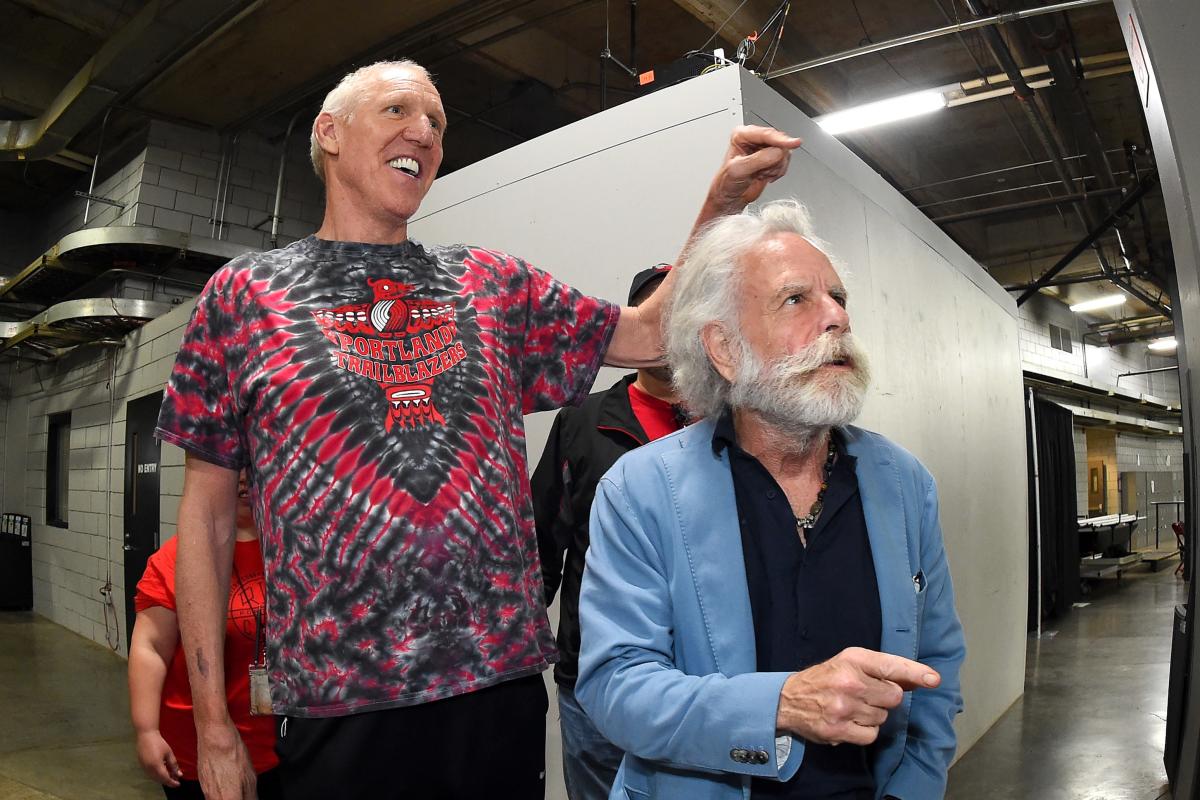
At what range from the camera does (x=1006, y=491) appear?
5188 millimetres

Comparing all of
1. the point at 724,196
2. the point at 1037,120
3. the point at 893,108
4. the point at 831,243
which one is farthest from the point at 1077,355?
the point at 724,196

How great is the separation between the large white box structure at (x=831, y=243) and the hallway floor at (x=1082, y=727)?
0.79ft

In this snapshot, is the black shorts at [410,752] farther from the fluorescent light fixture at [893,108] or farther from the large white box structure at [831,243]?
the fluorescent light fixture at [893,108]

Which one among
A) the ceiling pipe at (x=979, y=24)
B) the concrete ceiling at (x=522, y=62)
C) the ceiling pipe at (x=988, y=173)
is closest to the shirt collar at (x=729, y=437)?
the concrete ceiling at (x=522, y=62)

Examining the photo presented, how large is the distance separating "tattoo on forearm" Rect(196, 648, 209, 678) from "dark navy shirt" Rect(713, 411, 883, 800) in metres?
0.74

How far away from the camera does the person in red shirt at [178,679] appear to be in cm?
165

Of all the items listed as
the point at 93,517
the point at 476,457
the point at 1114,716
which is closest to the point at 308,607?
the point at 476,457

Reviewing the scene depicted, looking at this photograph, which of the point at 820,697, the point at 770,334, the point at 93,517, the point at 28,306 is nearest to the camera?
the point at 820,697

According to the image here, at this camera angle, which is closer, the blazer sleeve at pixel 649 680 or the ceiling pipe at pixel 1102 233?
the blazer sleeve at pixel 649 680

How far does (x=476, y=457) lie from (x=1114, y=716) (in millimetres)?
5759

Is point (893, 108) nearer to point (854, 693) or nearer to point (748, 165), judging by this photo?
point (748, 165)

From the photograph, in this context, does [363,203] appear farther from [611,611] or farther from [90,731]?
[90,731]

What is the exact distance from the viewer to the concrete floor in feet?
13.2

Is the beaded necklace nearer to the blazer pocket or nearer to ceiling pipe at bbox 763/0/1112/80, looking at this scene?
the blazer pocket
